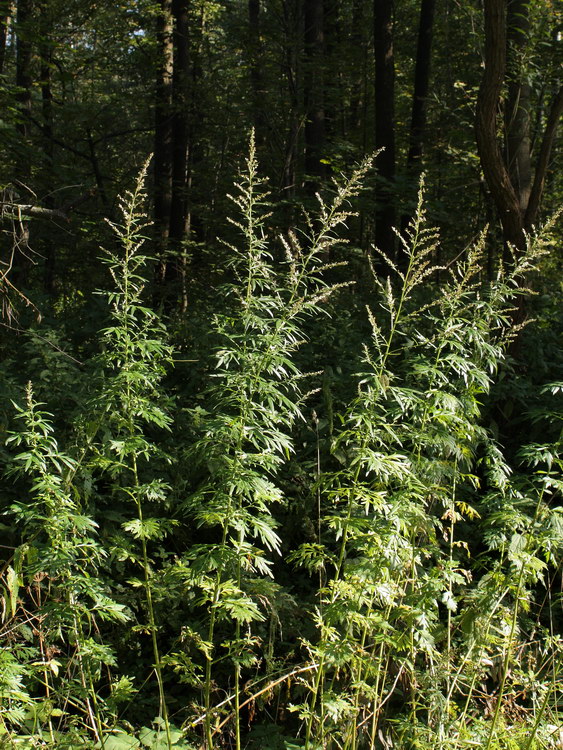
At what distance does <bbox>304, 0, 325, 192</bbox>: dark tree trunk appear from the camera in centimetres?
948

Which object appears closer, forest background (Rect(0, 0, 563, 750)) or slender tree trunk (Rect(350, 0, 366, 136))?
forest background (Rect(0, 0, 563, 750))

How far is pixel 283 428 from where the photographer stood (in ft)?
17.4

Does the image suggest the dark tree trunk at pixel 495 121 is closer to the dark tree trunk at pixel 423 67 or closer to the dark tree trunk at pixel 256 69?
the dark tree trunk at pixel 256 69

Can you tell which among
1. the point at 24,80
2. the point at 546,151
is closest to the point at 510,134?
the point at 546,151

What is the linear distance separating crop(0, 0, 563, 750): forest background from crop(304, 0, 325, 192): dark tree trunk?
0.16 ft

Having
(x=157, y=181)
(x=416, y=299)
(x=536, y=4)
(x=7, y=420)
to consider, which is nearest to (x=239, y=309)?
(x=7, y=420)

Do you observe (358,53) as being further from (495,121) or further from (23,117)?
(495,121)

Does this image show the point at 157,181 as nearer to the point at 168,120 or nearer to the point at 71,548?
the point at 168,120

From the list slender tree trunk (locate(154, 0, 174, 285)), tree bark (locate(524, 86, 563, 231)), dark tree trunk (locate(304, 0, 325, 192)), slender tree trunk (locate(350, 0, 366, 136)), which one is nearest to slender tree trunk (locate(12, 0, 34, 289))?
slender tree trunk (locate(154, 0, 174, 285))

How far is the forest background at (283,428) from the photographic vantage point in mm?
2980

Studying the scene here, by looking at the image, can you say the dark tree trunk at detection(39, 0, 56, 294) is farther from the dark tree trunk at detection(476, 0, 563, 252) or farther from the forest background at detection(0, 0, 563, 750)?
the dark tree trunk at detection(476, 0, 563, 252)

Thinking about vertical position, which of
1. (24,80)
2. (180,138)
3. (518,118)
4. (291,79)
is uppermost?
(291,79)

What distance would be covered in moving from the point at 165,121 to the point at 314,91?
2.38m

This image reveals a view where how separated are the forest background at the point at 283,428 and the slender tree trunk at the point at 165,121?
5cm
